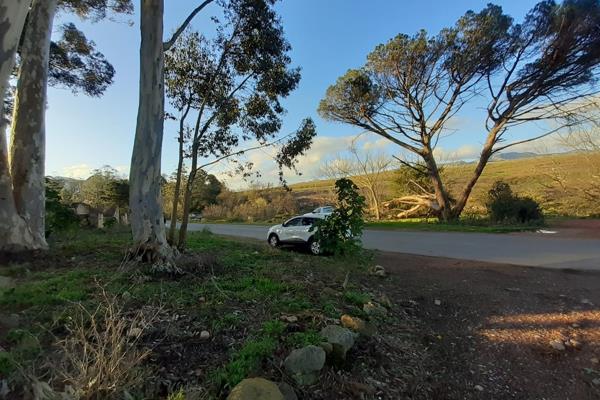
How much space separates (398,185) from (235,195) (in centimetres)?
1983

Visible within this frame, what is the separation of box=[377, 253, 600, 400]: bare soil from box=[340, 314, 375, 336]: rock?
2.44 feet

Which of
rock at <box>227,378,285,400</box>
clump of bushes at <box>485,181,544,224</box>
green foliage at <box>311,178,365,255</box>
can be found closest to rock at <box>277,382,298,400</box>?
rock at <box>227,378,285,400</box>

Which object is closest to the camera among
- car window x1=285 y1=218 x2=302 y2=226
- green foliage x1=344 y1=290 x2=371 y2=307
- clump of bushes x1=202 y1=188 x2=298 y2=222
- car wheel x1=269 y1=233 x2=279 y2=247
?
green foliage x1=344 y1=290 x2=371 y2=307

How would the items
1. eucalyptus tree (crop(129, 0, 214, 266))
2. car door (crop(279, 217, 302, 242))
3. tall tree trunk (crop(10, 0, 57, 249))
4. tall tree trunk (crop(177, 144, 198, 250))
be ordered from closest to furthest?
eucalyptus tree (crop(129, 0, 214, 266)) → tall tree trunk (crop(10, 0, 57, 249)) → tall tree trunk (crop(177, 144, 198, 250)) → car door (crop(279, 217, 302, 242))

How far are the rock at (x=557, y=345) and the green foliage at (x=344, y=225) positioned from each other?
9.98 feet

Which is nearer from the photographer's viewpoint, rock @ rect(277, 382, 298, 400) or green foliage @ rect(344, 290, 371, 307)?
rock @ rect(277, 382, 298, 400)

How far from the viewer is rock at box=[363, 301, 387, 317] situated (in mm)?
5328

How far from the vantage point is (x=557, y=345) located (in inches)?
185

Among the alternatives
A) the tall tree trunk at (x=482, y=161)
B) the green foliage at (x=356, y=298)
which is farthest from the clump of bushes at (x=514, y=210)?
the green foliage at (x=356, y=298)

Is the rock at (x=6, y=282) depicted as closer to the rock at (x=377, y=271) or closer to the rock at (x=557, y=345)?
the rock at (x=377, y=271)

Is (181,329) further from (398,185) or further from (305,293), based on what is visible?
(398,185)

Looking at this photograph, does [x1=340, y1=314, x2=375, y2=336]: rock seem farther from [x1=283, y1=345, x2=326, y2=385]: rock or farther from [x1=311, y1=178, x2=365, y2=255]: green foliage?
[x1=311, y1=178, x2=365, y2=255]: green foliage

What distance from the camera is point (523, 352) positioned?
4570mm

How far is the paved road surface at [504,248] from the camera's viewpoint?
33.8 feet
